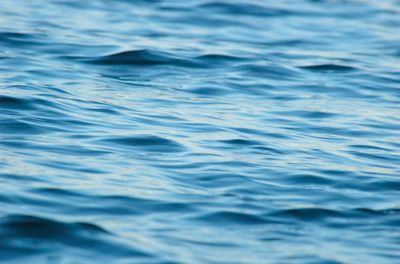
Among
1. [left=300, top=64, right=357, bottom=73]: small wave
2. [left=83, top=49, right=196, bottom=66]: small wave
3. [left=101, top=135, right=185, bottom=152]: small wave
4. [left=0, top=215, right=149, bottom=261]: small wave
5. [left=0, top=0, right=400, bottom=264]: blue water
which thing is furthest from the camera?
[left=300, top=64, right=357, bottom=73]: small wave

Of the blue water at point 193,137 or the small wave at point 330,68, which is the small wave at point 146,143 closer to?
the blue water at point 193,137

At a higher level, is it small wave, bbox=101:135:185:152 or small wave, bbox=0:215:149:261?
small wave, bbox=101:135:185:152

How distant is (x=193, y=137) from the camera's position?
757cm


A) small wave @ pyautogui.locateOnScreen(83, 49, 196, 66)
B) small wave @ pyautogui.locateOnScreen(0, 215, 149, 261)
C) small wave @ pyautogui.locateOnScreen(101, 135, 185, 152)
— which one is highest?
small wave @ pyautogui.locateOnScreen(83, 49, 196, 66)

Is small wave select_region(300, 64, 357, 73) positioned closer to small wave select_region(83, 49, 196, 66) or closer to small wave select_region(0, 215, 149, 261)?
small wave select_region(83, 49, 196, 66)

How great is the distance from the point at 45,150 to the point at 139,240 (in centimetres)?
177

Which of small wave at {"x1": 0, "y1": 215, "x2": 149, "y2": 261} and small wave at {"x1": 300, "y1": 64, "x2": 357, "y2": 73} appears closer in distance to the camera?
small wave at {"x1": 0, "y1": 215, "x2": 149, "y2": 261}

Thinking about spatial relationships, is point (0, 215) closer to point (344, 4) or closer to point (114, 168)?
point (114, 168)

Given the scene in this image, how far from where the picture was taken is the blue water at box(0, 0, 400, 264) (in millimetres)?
5391

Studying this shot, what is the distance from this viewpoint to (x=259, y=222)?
18.8 ft

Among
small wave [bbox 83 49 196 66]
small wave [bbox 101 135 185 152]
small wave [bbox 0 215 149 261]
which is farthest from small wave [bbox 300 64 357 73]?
small wave [bbox 0 215 149 261]

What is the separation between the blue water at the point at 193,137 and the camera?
17.7 ft

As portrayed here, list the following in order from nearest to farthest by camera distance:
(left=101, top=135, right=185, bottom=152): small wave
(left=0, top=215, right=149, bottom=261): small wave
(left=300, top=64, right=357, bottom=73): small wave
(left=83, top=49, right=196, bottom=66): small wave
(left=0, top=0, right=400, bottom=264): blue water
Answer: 1. (left=0, top=215, right=149, bottom=261): small wave
2. (left=0, top=0, right=400, bottom=264): blue water
3. (left=101, top=135, right=185, bottom=152): small wave
4. (left=83, top=49, right=196, bottom=66): small wave
5. (left=300, top=64, right=357, bottom=73): small wave

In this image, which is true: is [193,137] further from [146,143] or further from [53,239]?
[53,239]
